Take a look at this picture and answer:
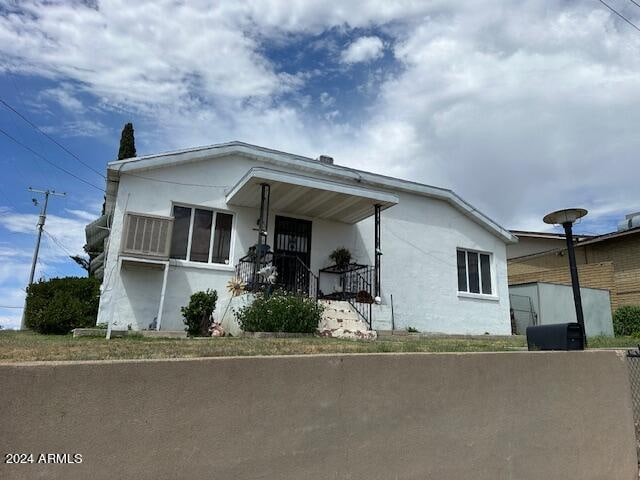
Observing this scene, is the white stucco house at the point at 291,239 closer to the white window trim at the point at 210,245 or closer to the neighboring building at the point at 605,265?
the white window trim at the point at 210,245

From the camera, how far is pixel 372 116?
13008 mm

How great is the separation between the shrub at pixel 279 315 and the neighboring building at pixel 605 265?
43.3 feet

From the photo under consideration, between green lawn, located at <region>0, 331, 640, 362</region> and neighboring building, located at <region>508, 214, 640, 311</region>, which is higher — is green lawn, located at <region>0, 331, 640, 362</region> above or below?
below

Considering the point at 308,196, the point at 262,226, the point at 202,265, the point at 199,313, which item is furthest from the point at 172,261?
the point at 308,196

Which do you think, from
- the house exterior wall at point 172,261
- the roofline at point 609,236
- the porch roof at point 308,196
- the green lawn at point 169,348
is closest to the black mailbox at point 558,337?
the green lawn at point 169,348

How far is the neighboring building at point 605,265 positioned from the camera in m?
18.1

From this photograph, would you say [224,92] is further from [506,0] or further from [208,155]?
[506,0]

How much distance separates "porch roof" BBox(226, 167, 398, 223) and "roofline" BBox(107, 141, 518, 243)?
1.22m

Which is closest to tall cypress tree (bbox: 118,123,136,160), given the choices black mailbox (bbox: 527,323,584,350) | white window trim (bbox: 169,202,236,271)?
white window trim (bbox: 169,202,236,271)

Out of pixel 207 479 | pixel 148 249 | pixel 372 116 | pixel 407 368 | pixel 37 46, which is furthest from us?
pixel 372 116

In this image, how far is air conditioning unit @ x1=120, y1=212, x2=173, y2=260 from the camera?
30.7 ft

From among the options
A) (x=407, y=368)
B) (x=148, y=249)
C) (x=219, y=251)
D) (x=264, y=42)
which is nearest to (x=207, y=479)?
(x=407, y=368)

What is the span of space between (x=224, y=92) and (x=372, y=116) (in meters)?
4.22

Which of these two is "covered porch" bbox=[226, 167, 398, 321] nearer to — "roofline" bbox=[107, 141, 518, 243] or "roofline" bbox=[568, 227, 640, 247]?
"roofline" bbox=[107, 141, 518, 243]
